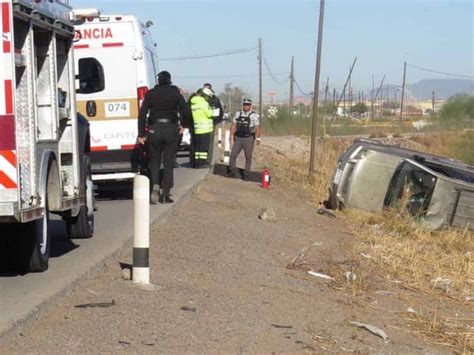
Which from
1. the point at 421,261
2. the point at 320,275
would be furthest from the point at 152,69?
the point at 320,275

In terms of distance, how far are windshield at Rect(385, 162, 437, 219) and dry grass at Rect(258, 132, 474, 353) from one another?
303 millimetres

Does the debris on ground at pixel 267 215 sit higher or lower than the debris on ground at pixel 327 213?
higher

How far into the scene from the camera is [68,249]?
964 cm

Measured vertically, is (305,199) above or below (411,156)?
below

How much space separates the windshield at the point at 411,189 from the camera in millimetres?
15500

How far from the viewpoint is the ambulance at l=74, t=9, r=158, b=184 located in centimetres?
1395

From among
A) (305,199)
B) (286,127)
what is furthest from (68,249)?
(286,127)

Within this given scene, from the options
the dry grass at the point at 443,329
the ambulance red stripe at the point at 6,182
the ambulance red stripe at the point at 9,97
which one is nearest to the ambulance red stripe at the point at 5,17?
the ambulance red stripe at the point at 9,97

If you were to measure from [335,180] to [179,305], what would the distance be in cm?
989

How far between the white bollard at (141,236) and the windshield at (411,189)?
851 cm

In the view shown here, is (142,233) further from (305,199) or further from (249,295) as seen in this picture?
(305,199)

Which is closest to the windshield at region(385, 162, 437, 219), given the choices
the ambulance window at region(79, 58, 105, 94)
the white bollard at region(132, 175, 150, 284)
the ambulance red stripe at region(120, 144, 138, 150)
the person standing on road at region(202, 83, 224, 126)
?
the ambulance red stripe at region(120, 144, 138, 150)

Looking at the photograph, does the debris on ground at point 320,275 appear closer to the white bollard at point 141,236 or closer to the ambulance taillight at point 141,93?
the white bollard at point 141,236

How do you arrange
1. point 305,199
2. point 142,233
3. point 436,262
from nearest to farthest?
point 142,233 → point 436,262 → point 305,199
